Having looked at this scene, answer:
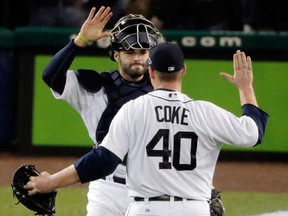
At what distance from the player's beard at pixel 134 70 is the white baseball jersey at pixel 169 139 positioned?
982 mm

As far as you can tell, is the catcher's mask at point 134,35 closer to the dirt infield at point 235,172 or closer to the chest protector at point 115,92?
the chest protector at point 115,92

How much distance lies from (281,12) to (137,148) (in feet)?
22.6

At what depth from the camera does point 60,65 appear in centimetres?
617

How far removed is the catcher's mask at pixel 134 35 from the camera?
6324mm

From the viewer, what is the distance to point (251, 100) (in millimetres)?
5531

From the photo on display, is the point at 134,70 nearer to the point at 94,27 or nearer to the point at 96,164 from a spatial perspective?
the point at 94,27

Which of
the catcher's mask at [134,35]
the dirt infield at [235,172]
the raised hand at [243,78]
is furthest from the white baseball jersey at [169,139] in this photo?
the dirt infield at [235,172]

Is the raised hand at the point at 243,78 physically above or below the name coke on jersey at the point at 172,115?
above

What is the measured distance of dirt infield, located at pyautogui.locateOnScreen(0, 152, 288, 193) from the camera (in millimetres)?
10117

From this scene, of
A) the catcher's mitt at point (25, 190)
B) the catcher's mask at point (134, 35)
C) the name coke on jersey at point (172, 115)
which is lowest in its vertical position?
the catcher's mitt at point (25, 190)

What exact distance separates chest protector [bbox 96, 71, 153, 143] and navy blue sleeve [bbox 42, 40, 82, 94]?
31 cm

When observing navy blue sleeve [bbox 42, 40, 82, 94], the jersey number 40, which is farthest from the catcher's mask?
the jersey number 40

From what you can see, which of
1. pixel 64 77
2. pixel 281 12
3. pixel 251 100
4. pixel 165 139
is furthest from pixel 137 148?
pixel 281 12

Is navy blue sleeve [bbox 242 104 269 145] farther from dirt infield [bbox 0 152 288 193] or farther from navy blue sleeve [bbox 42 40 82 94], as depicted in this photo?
dirt infield [bbox 0 152 288 193]
